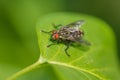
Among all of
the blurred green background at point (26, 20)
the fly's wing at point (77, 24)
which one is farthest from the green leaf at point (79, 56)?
the blurred green background at point (26, 20)

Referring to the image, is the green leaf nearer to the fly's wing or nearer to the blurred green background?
the fly's wing

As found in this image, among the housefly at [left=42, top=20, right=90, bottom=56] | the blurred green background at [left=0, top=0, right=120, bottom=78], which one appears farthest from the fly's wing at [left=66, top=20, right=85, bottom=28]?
the blurred green background at [left=0, top=0, right=120, bottom=78]

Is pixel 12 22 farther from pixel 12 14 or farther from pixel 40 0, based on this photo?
pixel 40 0

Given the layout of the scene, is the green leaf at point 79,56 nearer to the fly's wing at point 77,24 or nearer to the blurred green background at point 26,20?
the fly's wing at point 77,24

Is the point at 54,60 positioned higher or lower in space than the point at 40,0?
higher

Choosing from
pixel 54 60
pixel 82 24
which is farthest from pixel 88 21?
pixel 54 60

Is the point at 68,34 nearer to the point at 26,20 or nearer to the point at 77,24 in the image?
the point at 77,24
